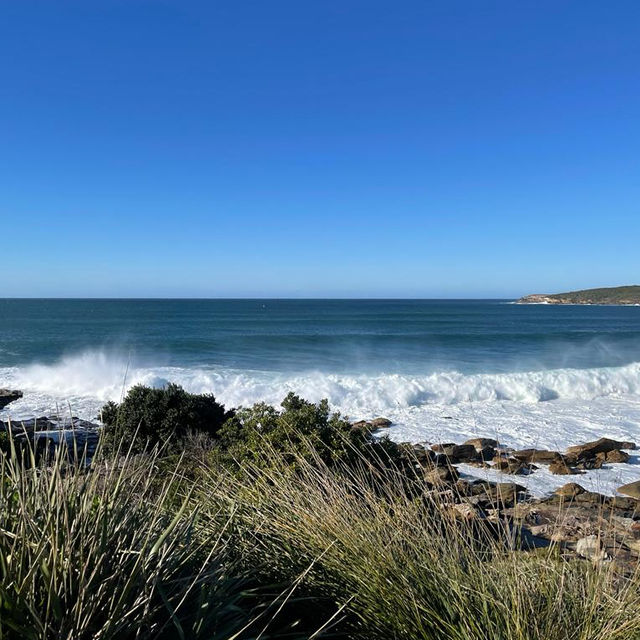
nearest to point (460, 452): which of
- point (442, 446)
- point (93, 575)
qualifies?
point (442, 446)

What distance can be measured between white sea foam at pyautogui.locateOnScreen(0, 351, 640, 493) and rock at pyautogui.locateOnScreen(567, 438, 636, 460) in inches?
27.2

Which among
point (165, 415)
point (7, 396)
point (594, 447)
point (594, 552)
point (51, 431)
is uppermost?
point (594, 552)

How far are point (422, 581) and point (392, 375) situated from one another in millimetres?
23702

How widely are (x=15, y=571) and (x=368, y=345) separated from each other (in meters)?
39.9

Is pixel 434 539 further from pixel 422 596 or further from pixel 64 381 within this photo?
pixel 64 381

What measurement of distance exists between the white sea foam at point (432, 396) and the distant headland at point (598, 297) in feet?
442

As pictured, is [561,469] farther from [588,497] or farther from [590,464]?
[588,497]

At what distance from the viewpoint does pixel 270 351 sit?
36344 mm

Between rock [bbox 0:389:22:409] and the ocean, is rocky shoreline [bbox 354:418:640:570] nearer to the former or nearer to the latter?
the ocean

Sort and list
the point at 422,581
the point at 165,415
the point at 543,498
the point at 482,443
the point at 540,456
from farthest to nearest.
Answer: the point at 482,443
the point at 540,456
the point at 165,415
the point at 543,498
the point at 422,581

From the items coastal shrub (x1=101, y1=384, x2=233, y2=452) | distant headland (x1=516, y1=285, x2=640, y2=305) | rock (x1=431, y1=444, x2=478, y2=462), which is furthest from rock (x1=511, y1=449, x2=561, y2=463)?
distant headland (x1=516, y1=285, x2=640, y2=305)

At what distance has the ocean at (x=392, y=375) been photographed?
635 inches

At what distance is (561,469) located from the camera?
10.9 meters

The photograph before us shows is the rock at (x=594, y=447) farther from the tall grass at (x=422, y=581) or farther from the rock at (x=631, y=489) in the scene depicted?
the tall grass at (x=422, y=581)
